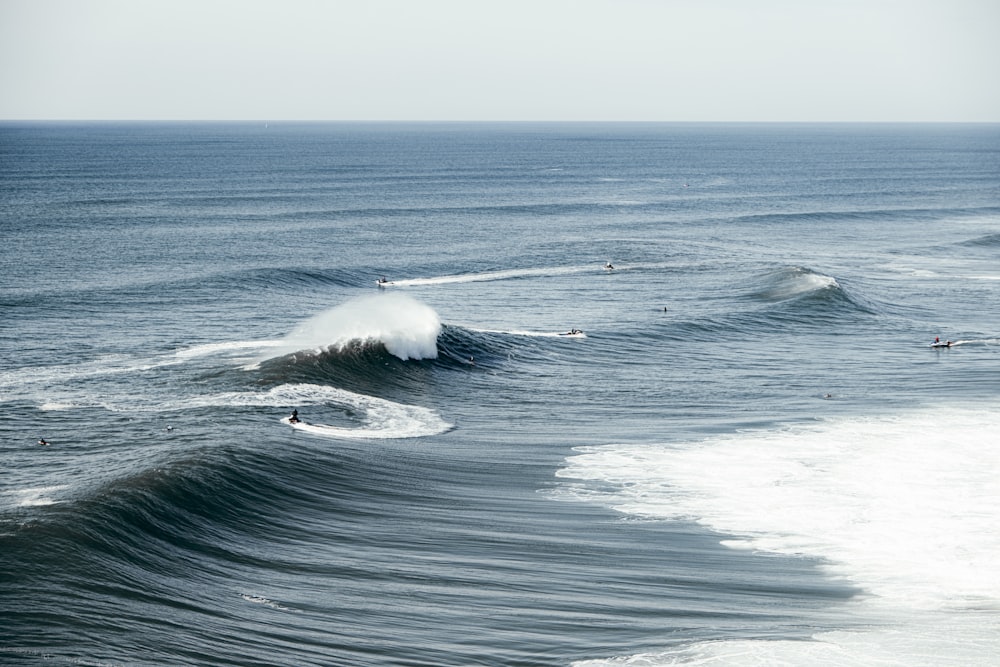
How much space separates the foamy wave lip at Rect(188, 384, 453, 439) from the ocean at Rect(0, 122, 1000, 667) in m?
0.26

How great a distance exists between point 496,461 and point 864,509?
38.1 ft

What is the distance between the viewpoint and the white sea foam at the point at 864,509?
23.3 metres

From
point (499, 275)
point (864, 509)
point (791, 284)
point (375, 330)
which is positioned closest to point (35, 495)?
point (864, 509)

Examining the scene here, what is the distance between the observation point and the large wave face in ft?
172

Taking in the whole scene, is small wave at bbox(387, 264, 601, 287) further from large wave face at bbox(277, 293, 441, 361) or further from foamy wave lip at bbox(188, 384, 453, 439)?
foamy wave lip at bbox(188, 384, 453, 439)

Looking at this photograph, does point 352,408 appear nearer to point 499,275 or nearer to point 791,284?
point 499,275

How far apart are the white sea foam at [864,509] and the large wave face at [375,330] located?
16518mm

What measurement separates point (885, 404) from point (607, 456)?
14.2 metres

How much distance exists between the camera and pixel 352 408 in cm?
4472

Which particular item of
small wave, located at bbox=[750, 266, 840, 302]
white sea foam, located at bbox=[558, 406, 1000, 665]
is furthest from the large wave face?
small wave, located at bbox=[750, 266, 840, 302]

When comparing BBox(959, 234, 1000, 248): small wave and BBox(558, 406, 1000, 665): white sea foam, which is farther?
BBox(959, 234, 1000, 248): small wave

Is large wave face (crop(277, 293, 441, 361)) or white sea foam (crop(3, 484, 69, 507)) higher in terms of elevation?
large wave face (crop(277, 293, 441, 361))

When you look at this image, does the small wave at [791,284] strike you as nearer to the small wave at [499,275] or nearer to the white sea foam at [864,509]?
the small wave at [499,275]

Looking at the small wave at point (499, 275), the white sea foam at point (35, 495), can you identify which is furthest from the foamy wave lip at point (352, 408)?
Result: the small wave at point (499, 275)
